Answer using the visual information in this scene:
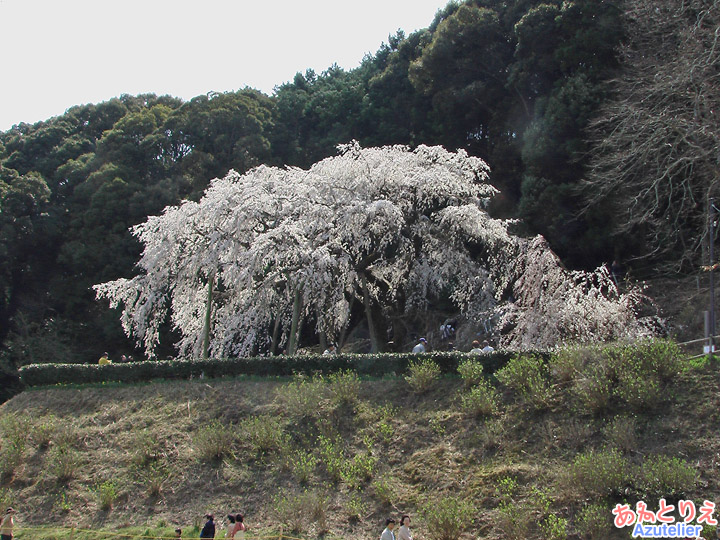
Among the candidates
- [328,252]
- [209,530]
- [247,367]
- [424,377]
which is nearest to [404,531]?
[209,530]

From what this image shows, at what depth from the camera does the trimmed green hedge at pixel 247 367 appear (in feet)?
53.2

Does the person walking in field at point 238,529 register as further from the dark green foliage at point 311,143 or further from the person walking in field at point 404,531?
the dark green foliage at point 311,143

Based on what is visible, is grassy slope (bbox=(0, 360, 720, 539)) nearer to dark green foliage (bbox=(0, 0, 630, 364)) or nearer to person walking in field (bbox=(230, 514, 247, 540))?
person walking in field (bbox=(230, 514, 247, 540))

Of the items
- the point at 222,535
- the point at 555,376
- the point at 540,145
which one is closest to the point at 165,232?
the point at 222,535

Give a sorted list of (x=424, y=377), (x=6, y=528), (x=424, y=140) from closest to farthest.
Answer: (x=6, y=528)
(x=424, y=377)
(x=424, y=140)

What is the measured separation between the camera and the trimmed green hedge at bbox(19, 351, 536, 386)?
16.2 metres

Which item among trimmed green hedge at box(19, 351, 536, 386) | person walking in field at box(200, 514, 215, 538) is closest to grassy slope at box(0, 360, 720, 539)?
trimmed green hedge at box(19, 351, 536, 386)

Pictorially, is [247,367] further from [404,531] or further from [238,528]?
[404,531]

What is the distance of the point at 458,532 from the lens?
446 inches

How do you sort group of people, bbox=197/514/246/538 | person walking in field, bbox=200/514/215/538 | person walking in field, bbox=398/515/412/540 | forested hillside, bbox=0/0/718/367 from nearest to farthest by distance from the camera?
person walking in field, bbox=398/515/412/540, group of people, bbox=197/514/246/538, person walking in field, bbox=200/514/215/538, forested hillside, bbox=0/0/718/367

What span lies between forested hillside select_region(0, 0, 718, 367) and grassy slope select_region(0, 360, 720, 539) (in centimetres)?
858

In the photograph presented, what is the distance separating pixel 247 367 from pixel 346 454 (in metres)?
5.13

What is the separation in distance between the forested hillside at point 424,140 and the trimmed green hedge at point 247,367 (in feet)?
24.8

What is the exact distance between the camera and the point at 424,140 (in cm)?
3441
